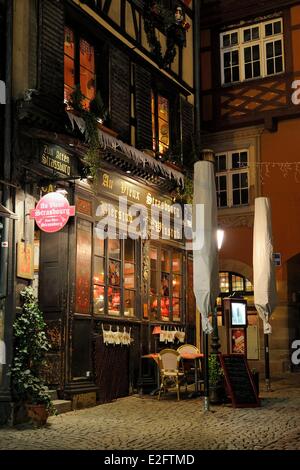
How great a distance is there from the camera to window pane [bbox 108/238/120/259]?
12.3 m

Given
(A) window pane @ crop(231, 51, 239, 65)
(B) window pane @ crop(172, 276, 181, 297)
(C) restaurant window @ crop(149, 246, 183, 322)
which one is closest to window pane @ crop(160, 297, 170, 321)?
(C) restaurant window @ crop(149, 246, 183, 322)

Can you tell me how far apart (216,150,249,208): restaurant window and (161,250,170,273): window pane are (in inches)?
190

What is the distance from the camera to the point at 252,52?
19.0m

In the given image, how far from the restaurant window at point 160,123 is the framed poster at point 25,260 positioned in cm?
521

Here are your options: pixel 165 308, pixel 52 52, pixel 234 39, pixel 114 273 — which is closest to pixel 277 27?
pixel 234 39

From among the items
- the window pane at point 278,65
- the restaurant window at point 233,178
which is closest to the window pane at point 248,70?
the window pane at point 278,65

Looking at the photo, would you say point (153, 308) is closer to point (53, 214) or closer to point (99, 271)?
point (99, 271)

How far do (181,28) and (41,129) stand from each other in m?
7.19

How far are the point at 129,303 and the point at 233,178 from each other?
7.42m

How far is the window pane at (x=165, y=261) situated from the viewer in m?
14.5

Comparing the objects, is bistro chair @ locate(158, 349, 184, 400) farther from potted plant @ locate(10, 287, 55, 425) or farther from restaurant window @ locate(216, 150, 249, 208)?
restaurant window @ locate(216, 150, 249, 208)

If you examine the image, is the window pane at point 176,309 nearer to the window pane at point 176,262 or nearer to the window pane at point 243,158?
the window pane at point 176,262

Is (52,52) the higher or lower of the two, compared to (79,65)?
lower
